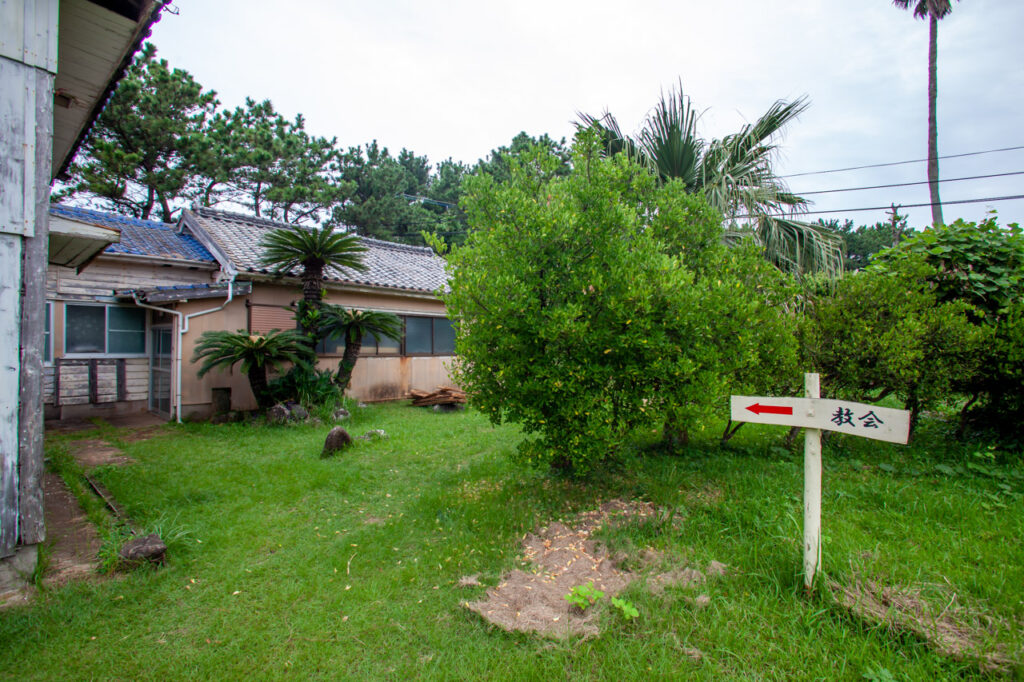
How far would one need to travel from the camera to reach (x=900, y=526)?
3.43m

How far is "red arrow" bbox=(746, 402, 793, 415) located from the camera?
2.85m

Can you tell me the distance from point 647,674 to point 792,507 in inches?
83.3

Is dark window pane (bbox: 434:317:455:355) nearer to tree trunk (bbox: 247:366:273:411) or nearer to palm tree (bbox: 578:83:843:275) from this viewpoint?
tree trunk (bbox: 247:366:273:411)

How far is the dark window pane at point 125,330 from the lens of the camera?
30.2 ft

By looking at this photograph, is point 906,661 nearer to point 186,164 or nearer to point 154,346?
point 154,346

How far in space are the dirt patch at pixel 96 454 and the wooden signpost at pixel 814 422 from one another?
715 centimetres

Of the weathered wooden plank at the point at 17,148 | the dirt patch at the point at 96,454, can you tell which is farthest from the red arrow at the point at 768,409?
the dirt patch at the point at 96,454

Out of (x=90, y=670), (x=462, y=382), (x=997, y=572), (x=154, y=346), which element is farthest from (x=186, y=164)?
(x=997, y=572)

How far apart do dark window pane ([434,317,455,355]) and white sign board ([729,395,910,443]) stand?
9.77 meters

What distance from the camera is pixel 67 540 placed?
12.4 ft

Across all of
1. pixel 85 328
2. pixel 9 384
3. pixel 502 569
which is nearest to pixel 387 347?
pixel 85 328

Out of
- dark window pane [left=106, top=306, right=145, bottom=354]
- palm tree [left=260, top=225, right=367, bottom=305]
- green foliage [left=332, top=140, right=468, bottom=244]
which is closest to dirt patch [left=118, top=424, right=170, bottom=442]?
dark window pane [left=106, top=306, right=145, bottom=354]

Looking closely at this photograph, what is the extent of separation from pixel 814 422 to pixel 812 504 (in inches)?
19.0

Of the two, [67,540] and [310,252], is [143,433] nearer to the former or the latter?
[310,252]
